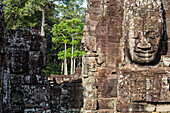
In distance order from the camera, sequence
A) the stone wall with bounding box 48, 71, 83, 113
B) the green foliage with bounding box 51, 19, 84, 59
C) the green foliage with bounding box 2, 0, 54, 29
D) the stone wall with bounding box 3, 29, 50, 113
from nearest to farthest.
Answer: the stone wall with bounding box 3, 29, 50, 113 < the stone wall with bounding box 48, 71, 83, 113 < the green foliage with bounding box 2, 0, 54, 29 < the green foliage with bounding box 51, 19, 84, 59

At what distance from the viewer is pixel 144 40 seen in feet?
18.2

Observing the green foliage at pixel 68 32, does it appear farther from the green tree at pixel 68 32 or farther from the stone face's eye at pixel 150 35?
the stone face's eye at pixel 150 35

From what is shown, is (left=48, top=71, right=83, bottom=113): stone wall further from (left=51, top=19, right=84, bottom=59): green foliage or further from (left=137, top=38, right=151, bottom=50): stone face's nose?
(left=51, top=19, right=84, bottom=59): green foliage

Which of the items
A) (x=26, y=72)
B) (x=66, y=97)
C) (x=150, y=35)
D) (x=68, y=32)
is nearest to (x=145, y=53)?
(x=150, y=35)

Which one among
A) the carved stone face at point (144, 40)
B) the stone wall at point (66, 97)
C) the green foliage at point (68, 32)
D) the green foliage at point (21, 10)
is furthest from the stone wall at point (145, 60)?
the green foliage at point (68, 32)

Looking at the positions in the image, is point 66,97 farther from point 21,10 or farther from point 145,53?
point 21,10

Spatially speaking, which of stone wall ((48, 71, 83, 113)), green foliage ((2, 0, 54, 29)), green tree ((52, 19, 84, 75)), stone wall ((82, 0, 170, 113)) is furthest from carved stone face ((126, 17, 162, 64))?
green tree ((52, 19, 84, 75))

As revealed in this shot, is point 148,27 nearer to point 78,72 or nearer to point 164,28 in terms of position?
point 164,28

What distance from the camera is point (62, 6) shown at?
30.4 m

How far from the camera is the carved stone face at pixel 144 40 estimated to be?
A: 18.2ft

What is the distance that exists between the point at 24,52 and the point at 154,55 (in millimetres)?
3807

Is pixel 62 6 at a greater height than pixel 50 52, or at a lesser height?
greater

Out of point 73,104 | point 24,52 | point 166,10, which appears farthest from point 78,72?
point 166,10

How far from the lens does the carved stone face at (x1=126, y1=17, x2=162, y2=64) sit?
5.54 m
